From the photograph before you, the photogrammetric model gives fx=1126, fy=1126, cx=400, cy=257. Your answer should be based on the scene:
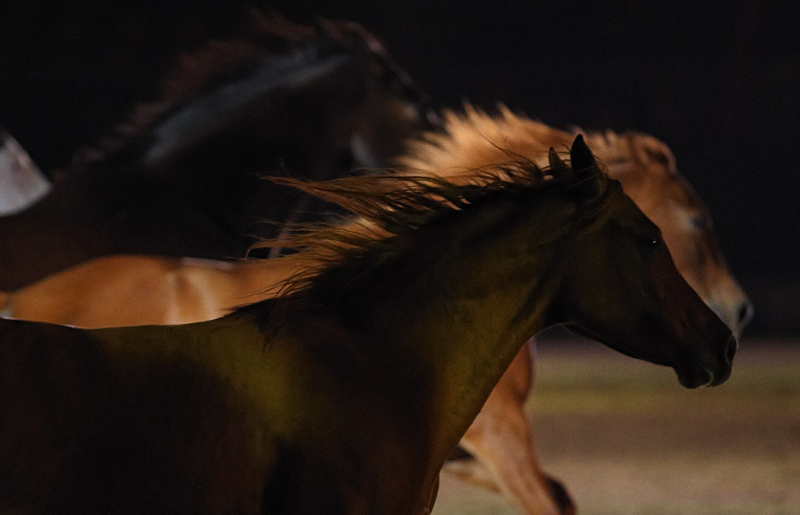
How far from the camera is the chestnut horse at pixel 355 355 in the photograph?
63.2 inches

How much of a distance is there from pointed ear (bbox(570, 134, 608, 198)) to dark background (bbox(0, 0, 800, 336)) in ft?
30.2

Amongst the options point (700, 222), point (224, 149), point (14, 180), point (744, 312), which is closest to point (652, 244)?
point (700, 222)

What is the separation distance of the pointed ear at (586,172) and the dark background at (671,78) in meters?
9.22

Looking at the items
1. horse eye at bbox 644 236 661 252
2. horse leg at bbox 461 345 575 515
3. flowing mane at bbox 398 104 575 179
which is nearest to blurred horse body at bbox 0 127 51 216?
flowing mane at bbox 398 104 575 179

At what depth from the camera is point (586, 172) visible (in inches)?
78.8

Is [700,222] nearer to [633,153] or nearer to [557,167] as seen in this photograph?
[633,153]

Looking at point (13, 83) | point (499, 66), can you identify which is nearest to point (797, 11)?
point (499, 66)

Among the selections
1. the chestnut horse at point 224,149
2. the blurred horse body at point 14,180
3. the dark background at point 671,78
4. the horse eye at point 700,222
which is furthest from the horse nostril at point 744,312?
the dark background at point 671,78

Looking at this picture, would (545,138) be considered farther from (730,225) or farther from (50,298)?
(730,225)

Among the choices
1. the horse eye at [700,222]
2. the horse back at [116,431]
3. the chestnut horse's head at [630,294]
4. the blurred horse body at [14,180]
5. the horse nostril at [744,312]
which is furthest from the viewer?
the blurred horse body at [14,180]

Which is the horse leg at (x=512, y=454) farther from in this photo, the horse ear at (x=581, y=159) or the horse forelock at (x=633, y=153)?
the horse ear at (x=581, y=159)

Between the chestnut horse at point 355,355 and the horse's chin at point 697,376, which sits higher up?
the chestnut horse at point 355,355

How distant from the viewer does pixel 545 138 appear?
337 centimetres

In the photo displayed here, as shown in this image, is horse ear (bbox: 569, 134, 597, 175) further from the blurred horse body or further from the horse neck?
the blurred horse body
